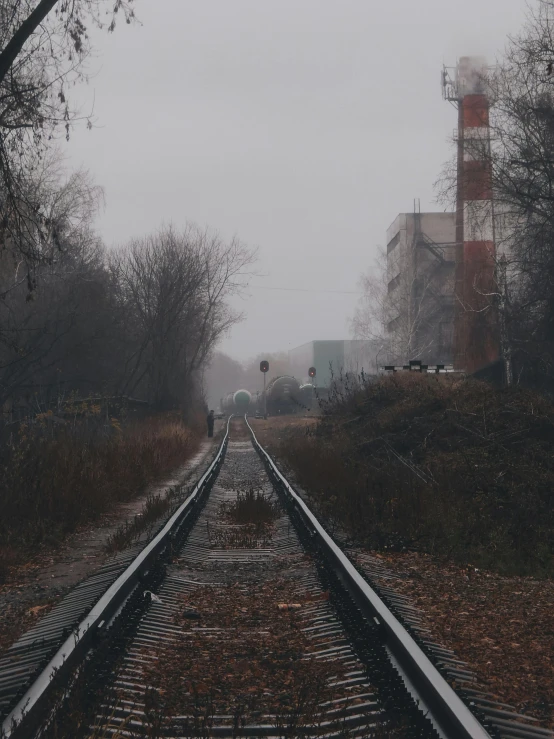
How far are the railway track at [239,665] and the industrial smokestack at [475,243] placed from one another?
772 inches

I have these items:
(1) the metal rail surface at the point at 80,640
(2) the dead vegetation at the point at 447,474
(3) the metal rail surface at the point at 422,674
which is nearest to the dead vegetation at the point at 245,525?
(2) the dead vegetation at the point at 447,474

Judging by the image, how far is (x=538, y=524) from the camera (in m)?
9.63

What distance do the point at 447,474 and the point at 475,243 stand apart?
2953cm

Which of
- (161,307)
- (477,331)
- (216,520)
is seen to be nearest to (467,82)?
(477,331)

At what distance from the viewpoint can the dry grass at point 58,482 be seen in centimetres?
977

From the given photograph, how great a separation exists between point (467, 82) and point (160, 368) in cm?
2397

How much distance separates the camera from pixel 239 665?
180 inches

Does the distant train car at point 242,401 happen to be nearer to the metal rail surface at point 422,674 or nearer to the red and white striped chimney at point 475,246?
the red and white striped chimney at point 475,246

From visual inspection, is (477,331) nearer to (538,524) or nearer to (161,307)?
(161,307)

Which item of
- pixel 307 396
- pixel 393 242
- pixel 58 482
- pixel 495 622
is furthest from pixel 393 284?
pixel 495 622

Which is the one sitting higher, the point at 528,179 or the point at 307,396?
the point at 528,179

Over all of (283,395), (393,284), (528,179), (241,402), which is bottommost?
(241,402)

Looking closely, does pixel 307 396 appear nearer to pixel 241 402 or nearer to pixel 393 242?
pixel 241 402

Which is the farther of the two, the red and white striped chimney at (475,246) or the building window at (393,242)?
the building window at (393,242)
